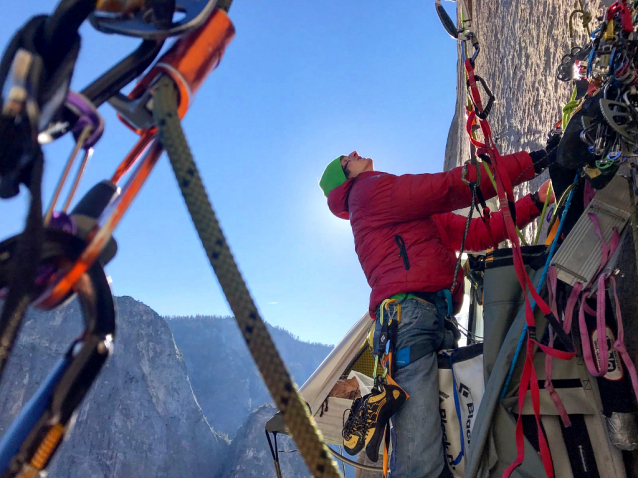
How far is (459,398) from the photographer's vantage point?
222 centimetres

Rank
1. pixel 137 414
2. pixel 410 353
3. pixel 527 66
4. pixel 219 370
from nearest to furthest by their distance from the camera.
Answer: pixel 410 353, pixel 527 66, pixel 137 414, pixel 219 370

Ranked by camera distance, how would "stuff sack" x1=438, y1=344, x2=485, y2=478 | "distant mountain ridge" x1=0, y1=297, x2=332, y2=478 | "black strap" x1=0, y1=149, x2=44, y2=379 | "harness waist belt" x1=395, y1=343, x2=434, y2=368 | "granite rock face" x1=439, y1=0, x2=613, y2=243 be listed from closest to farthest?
"black strap" x1=0, y1=149, x2=44, y2=379 < "stuff sack" x1=438, y1=344, x2=485, y2=478 < "harness waist belt" x1=395, y1=343, x2=434, y2=368 < "granite rock face" x1=439, y1=0, x2=613, y2=243 < "distant mountain ridge" x1=0, y1=297, x2=332, y2=478

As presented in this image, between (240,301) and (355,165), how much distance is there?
2.47 meters

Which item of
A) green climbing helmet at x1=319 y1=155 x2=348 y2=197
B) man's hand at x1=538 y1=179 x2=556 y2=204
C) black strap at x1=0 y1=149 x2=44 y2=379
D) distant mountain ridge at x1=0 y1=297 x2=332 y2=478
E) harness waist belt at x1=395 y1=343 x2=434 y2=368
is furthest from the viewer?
distant mountain ridge at x1=0 y1=297 x2=332 y2=478

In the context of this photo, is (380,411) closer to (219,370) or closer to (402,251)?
(402,251)

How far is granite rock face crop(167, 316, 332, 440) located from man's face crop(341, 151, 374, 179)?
171 feet

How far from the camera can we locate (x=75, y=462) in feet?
101

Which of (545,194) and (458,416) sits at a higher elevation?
(545,194)

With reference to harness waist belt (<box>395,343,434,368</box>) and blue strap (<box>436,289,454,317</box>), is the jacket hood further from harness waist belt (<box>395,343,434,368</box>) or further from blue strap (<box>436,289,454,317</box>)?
harness waist belt (<box>395,343,434,368</box>)

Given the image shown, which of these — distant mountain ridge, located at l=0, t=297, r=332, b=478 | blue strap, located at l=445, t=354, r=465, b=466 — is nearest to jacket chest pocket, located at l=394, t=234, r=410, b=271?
blue strap, located at l=445, t=354, r=465, b=466

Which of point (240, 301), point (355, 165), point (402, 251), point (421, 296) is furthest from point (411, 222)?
point (240, 301)

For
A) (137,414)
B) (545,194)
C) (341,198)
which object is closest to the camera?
(545,194)

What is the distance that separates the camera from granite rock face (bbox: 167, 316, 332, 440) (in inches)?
2205

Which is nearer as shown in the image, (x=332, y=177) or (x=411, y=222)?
(x=411, y=222)
